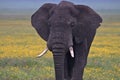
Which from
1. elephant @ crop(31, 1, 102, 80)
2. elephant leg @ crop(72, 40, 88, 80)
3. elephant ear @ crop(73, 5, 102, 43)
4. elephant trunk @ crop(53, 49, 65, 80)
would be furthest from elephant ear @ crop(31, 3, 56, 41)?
elephant trunk @ crop(53, 49, 65, 80)

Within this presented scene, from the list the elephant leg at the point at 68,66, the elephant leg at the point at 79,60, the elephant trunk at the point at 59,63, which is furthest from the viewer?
the elephant leg at the point at 68,66

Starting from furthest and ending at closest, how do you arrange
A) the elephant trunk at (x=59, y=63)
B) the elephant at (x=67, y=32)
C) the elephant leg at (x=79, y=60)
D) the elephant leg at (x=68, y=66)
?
the elephant leg at (x=68, y=66) < the elephant leg at (x=79, y=60) < the elephant at (x=67, y=32) < the elephant trunk at (x=59, y=63)

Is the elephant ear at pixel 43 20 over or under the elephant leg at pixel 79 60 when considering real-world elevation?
over

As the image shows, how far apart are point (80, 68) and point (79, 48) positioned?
47cm

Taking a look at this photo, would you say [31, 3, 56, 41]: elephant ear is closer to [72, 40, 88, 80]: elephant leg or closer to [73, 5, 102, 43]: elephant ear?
[73, 5, 102, 43]: elephant ear

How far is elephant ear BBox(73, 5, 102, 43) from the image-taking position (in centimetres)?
1107

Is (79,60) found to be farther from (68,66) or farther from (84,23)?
(84,23)

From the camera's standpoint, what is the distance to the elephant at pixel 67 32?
10211mm

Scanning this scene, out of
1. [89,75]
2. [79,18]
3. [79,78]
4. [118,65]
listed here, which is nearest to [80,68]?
[79,78]

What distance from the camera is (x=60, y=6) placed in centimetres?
1094

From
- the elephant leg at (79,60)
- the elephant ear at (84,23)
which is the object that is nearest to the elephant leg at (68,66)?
the elephant leg at (79,60)

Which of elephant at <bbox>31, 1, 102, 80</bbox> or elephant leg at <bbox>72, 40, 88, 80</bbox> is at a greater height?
elephant at <bbox>31, 1, 102, 80</bbox>

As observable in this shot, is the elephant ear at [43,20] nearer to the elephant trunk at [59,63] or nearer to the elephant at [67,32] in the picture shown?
the elephant at [67,32]

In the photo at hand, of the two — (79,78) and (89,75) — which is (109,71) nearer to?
(89,75)
